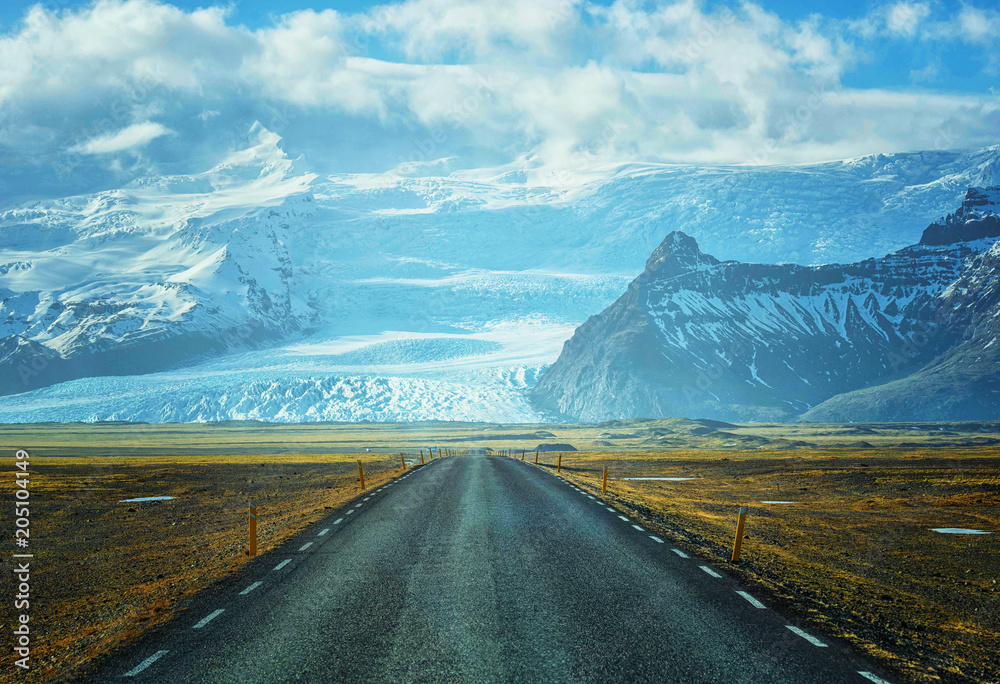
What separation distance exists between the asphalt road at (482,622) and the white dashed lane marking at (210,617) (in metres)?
0.03

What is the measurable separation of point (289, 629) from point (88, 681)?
2626 millimetres

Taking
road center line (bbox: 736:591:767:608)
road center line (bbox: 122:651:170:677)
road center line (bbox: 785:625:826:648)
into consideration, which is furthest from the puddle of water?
road center line (bbox: 122:651:170:677)

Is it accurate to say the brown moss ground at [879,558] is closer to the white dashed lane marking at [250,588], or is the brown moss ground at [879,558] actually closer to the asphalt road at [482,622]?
the asphalt road at [482,622]

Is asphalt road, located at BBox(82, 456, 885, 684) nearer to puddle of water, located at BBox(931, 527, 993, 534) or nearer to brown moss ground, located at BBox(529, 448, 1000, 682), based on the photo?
brown moss ground, located at BBox(529, 448, 1000, 682)

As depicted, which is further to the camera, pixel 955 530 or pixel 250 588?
pixel 955 530

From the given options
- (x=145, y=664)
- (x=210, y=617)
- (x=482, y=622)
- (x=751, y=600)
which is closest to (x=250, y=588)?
(x=210, y=617)

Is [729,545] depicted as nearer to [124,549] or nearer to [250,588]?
[250,588]

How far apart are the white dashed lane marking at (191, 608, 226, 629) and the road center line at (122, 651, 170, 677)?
3.99ft

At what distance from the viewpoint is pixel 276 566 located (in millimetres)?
15406

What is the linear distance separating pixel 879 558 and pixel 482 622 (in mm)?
13504

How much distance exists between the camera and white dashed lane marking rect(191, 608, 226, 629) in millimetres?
11076

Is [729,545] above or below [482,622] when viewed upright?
below

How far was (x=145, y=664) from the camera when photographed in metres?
9.38

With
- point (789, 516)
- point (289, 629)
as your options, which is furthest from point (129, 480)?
point (289, 629)
